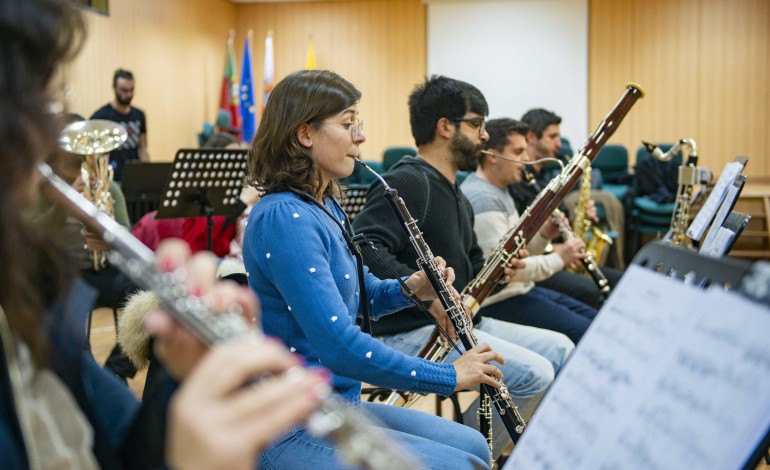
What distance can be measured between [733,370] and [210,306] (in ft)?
1.74

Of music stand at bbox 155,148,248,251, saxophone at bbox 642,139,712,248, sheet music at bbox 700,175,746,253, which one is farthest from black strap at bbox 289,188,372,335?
saxophone at bbox 642,139,712,248

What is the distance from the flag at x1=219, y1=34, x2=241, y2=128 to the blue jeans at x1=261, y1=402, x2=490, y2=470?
849 cm

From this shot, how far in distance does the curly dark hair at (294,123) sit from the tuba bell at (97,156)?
1.59m

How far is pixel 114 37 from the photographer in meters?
8.13

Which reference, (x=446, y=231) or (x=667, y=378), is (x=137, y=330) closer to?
(x=667, y=378)

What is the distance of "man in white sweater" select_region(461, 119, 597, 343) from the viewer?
10.7 feet

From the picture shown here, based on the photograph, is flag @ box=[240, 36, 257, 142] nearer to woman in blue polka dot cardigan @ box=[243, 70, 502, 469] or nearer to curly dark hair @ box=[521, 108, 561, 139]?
curly dark hair @ box=[521, 108, 561, 139]

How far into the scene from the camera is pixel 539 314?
331 cm

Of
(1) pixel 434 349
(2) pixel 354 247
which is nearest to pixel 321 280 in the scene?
(2) pixel 354 247

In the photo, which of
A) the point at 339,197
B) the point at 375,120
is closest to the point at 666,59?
the point at 375,120

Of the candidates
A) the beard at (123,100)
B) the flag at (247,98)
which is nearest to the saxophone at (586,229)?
the beard at (123,100)

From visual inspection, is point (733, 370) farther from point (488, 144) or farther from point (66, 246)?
point (488, 144)

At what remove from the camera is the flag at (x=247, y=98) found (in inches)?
391

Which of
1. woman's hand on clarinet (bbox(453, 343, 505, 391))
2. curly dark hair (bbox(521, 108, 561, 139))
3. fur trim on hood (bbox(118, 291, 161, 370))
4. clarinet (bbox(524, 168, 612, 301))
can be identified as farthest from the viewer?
curly dark hair (bbox(521, 108, 561, 139))
